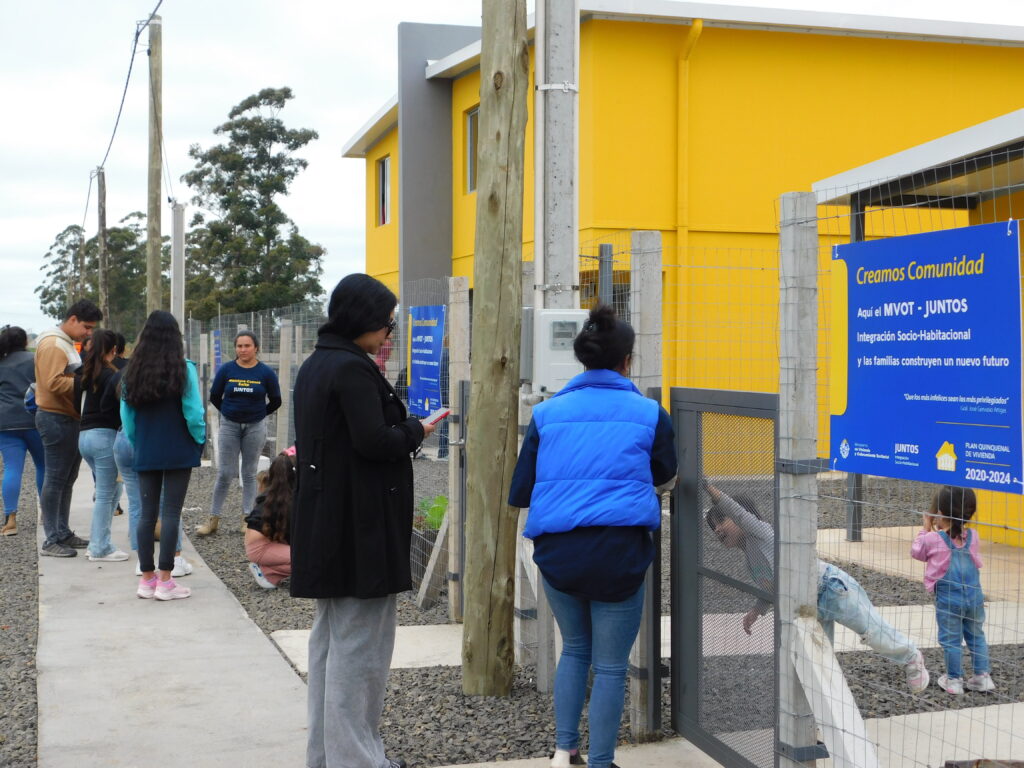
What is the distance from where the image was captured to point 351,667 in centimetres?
417

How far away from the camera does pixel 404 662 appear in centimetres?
618

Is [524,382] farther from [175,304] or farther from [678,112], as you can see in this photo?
[175,304]

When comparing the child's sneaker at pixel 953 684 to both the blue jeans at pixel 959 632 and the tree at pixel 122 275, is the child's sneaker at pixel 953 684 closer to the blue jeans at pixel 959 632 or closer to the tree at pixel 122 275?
the blue jeans at pixel 959 632

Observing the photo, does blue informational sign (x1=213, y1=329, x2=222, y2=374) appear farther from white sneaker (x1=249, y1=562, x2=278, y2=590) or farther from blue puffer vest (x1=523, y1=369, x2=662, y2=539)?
blue puffer vest (x1=523, y1=369, x2=662, y2=539)

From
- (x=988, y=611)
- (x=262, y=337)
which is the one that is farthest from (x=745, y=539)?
(x=262, y=337)

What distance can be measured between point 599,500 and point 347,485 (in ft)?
2.99

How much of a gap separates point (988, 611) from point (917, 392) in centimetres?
406

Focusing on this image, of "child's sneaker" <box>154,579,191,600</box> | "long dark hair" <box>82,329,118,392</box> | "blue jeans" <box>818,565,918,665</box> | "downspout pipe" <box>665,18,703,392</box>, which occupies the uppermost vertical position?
"downspout pipe" <box>665,18,703,392</box>

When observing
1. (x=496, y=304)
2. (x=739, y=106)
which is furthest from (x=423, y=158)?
(x=496, y=304)

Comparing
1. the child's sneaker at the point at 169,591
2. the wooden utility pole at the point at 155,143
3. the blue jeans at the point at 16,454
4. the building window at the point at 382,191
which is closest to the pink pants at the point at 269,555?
the child's sneaker at the point at 169,591

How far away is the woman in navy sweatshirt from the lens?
1005cm

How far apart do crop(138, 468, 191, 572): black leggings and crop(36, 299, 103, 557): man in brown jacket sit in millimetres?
2026

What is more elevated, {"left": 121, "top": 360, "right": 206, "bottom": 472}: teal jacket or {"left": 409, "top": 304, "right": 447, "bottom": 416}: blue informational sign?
{"left": 409, "top": 304, "right": 447, "bottom": 416}: blue informational sign

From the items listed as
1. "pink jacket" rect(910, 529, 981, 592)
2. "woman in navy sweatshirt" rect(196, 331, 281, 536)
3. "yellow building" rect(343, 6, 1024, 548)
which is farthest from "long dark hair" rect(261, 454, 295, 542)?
"yellow building" rect(343, 6, 1024, 548)
